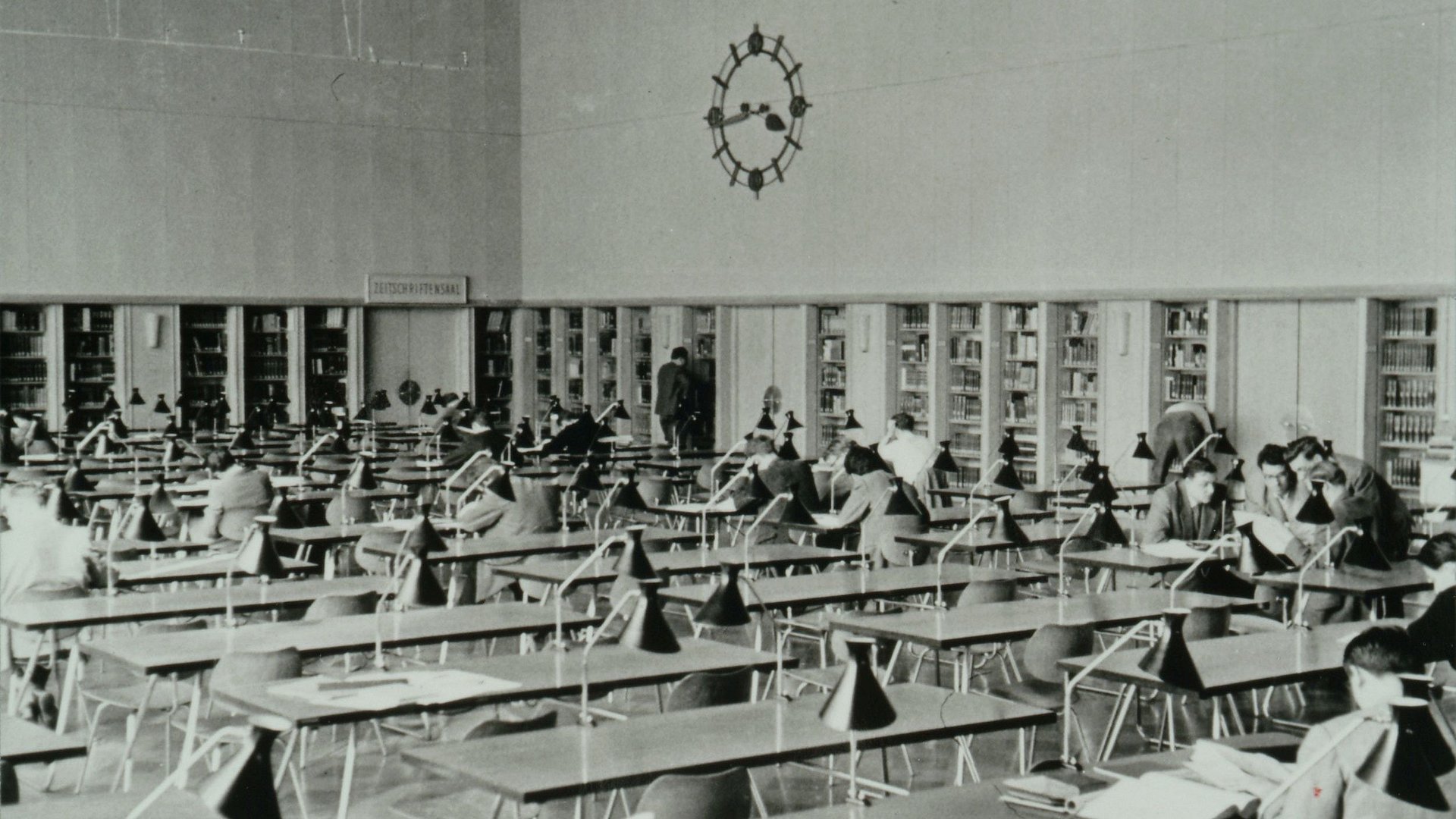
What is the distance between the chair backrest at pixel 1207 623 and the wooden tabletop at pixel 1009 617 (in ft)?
0.66

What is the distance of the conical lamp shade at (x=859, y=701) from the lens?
3201 millimetres

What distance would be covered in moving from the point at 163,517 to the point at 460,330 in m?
10.8

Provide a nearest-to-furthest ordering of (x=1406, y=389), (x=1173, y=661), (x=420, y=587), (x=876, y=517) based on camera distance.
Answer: (x=1173, y=661) → (x=420, y=587) → (x=876, y=517) → (x=1406, y=389)

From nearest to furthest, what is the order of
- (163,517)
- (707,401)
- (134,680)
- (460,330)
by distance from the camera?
(134,680) → (163,517) → (707,401) → (460,330)

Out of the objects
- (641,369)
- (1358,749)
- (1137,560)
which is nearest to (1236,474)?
(1137,560)

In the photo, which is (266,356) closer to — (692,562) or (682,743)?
(692,562)

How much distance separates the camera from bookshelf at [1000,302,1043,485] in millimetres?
13602

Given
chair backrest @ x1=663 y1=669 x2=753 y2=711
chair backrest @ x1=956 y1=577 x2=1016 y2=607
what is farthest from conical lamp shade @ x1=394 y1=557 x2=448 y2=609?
chair backrest @ x1=956 y1=577 x2=1016 y2=607

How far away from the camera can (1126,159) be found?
42.1 feet

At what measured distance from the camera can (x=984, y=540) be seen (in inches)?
320

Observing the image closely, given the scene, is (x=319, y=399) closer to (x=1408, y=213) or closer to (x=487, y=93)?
(x=487, y=93)

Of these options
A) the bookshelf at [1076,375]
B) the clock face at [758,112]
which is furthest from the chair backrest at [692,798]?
the clock face at [758,112]

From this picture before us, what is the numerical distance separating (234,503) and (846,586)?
3902mm

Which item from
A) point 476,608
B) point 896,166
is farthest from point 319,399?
point 476,608
